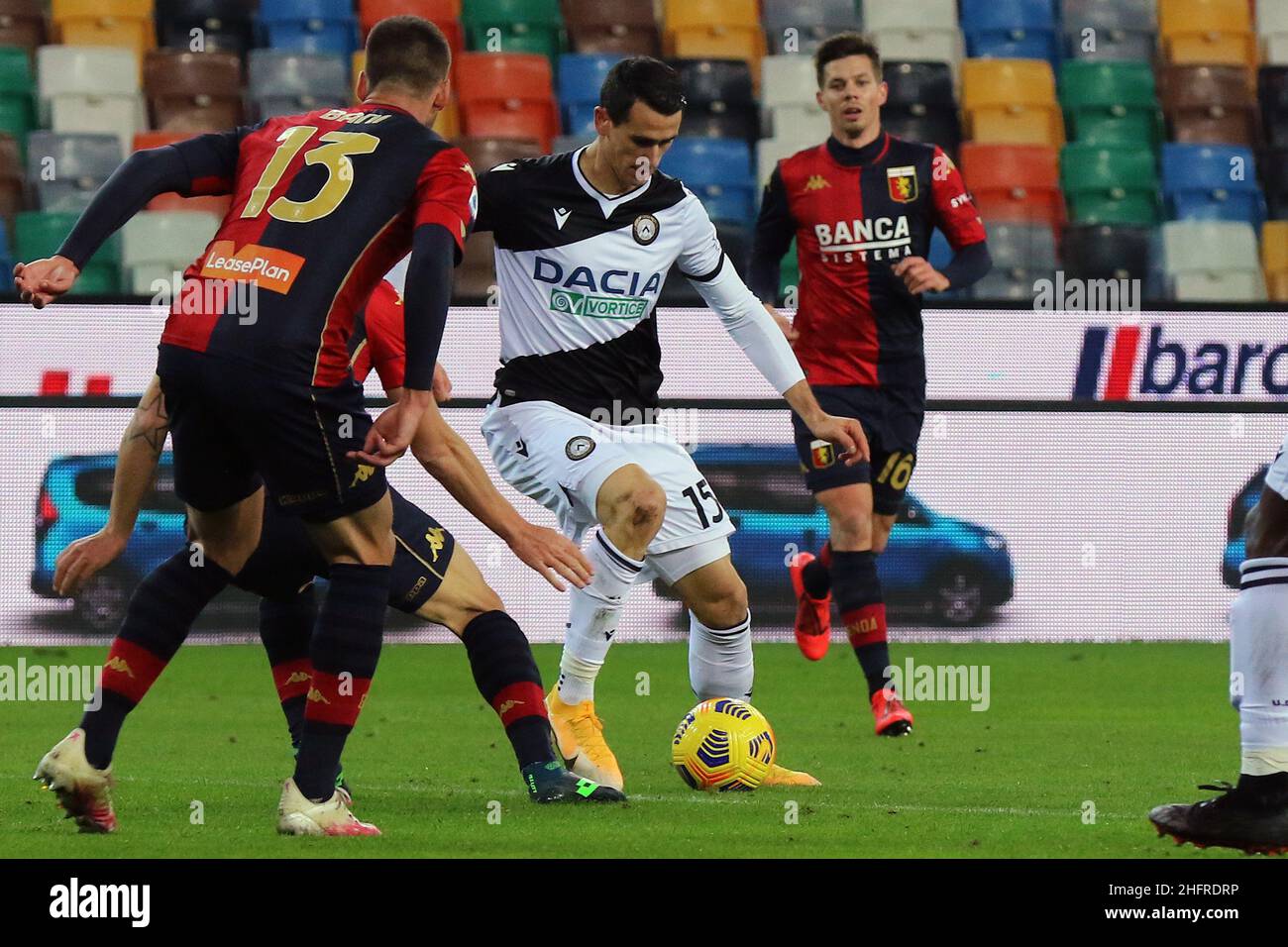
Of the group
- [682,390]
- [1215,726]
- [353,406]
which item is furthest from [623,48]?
[353,406]

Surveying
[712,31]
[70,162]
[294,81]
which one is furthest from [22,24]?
[712,31]

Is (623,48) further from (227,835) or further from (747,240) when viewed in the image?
(227,835)

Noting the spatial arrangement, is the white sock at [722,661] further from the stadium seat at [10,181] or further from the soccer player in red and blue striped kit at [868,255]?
the stadium seat at [10,181]

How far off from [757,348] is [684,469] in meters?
0.51

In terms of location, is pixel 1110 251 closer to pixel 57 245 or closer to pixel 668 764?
pixel 57 245

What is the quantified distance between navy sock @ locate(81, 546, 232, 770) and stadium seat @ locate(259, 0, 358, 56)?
31.4ft

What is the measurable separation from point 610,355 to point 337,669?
73.6 inches

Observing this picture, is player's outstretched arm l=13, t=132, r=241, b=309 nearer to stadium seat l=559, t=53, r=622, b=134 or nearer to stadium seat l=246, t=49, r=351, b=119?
stadium seat l=246, t=49, r=351, b=119

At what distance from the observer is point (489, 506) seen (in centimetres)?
481

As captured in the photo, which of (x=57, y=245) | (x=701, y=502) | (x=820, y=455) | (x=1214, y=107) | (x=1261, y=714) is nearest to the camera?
(x=1261, y=714)

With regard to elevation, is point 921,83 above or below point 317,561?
above

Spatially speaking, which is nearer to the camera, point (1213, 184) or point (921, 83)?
point (1213, 184)

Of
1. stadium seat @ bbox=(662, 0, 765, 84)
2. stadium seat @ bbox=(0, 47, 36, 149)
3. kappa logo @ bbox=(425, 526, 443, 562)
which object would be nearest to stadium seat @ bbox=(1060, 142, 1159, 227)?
stadium seat @ bbox=(662, 0, 765, 84)

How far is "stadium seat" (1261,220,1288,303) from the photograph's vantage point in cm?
1309
